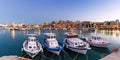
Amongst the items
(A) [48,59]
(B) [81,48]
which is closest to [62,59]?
(A) [48,59]

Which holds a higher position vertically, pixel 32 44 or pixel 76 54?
pixel 32 44

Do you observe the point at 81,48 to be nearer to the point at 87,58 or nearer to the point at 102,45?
the point at 87,58

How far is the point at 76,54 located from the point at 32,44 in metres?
6.70

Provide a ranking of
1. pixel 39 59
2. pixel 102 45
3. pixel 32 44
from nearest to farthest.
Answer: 1. pixel 39 59
2. pixel 32 44
3. pixel 102 45

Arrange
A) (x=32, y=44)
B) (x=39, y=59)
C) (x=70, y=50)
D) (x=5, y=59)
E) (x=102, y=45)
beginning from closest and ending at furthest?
(x=5, y=59)
(x=39, y=59)
(x=32, y=44)
(x=70, y=50)
(x=102, y=45)

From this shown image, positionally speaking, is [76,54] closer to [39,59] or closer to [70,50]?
[70,50]

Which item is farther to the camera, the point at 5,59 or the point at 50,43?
the point at 50,43

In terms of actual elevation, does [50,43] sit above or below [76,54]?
above

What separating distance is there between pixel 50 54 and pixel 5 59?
1081cm

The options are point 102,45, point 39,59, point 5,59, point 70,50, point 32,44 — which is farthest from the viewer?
point 102,45

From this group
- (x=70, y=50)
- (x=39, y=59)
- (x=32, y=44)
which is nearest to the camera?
(x=39, y=59)

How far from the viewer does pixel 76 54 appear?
24.1 metres

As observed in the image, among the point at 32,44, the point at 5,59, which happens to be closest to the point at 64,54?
the point at 32,44

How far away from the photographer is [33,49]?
2212cm
